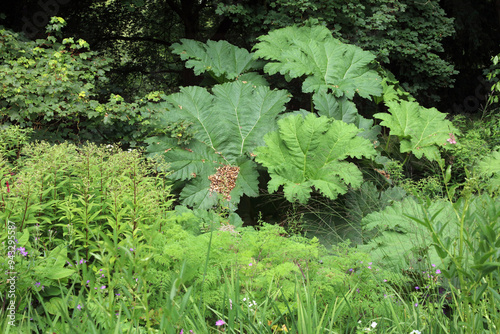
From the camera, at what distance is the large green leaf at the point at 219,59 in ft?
18.1

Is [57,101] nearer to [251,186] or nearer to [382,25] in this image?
[251,186]

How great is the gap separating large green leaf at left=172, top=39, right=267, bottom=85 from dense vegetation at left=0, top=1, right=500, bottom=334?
28 mm

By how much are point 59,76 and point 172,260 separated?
3.06 m

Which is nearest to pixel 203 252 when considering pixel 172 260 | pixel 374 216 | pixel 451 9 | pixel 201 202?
pixel 172 260

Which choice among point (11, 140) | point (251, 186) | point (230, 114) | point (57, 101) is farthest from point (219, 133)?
point (11, 140)

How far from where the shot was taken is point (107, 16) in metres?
7.00

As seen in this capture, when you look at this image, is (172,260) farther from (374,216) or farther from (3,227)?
(374,216)

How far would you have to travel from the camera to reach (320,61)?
5.27 metres

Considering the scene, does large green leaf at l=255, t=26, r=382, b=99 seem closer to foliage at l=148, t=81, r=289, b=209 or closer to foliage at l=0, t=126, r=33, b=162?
foliage at l=148, t=81, r=289, b=209

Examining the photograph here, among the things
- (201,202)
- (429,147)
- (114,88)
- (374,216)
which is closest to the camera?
(374,216)

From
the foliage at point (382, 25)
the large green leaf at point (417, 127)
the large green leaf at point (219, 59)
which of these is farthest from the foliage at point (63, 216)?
the foliage at point (382, 25)

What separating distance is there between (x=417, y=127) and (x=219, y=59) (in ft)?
8.89

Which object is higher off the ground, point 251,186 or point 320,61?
point 320,61

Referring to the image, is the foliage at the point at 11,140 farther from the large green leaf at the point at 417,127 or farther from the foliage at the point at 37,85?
the large green leaf at the point at 417,127
